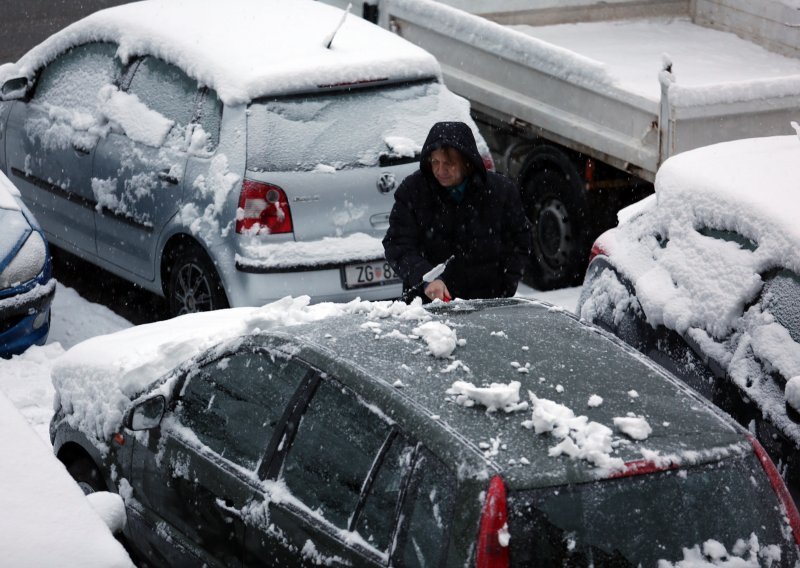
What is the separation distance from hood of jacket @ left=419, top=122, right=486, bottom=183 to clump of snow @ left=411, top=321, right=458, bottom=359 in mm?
1675

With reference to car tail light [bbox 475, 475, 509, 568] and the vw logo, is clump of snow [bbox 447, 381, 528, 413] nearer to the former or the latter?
car tail light [bbox 475, 475, 509, 568]

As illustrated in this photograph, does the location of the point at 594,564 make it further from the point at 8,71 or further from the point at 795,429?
the point at 8,71

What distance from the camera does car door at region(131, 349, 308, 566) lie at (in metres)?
4.28

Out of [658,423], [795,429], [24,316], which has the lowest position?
[24,316]

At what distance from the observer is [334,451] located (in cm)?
399

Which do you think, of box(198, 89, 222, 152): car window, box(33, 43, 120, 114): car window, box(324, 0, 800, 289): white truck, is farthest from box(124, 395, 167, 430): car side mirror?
box(324, 0, 800, 289): white truck

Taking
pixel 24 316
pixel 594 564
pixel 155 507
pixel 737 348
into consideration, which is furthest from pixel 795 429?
pixel 24 316

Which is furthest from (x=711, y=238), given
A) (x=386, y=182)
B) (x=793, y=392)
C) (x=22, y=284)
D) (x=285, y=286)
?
(x=22, y=284)

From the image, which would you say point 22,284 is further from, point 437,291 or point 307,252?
point 437,291

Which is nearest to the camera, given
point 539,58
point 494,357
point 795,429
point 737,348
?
point 494,357

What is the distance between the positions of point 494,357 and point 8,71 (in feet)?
19.5

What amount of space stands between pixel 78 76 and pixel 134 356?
361 cm

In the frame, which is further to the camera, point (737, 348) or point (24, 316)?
point (24, 316)

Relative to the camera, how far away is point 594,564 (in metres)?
3.47
